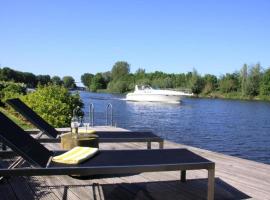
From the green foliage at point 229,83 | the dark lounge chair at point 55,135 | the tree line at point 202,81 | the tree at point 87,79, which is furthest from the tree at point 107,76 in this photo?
the dark lounge chair at point 55,135

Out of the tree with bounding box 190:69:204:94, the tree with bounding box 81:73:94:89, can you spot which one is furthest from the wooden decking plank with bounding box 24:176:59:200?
the tree with bounding box 81:73:94:89

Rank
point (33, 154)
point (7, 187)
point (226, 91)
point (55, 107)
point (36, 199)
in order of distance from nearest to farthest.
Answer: point (33, 154)
point (36, 199)
point (7, 187)
point (55, 107)
point (226, 91)

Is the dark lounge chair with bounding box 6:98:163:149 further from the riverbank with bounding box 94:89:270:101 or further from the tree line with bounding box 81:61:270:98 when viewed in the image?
the tree line with bounding box 81:61:270:98

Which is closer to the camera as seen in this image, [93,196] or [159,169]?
[159,169]

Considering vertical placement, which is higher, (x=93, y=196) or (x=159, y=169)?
(x=159, y=169)

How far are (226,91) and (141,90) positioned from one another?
25.0m

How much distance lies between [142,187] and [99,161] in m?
1.07

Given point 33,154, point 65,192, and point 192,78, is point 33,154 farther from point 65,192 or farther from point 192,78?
point 192,78

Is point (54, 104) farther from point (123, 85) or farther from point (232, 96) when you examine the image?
point (123, 85)

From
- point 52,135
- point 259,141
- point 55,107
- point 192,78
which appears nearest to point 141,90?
point 192,78

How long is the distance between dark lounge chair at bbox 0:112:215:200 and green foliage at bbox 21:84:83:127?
292 inches

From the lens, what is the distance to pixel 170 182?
4.72 meters

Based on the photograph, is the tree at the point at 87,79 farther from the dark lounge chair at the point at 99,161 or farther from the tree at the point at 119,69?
the dark lounge chair at the point at 99,161

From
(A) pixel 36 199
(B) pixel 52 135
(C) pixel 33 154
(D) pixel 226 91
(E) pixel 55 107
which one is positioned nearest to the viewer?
(C) pixel 33 154
